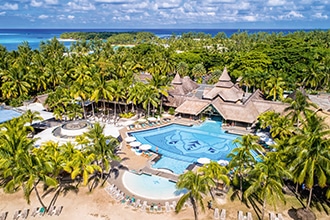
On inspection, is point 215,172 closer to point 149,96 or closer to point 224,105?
point 224,105

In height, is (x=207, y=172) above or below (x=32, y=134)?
above

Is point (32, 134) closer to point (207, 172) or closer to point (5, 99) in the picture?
point (5, 99)

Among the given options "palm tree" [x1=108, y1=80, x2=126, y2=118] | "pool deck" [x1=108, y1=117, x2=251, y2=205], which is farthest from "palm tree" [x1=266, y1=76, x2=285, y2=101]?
"palm tree" [x1=108, y1=80, x2=126, y2=118]

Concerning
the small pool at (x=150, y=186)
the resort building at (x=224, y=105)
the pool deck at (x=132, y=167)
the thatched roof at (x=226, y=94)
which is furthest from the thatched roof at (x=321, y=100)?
the small pool at (x=150, y=186)

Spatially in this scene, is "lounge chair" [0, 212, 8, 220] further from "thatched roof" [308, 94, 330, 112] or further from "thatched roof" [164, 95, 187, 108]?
"thatched roof" [308, 94, 330, 112]

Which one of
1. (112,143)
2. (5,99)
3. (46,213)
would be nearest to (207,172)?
(112,143)
